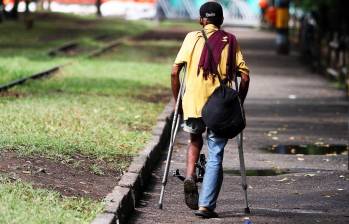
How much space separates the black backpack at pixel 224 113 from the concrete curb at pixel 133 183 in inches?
40.0

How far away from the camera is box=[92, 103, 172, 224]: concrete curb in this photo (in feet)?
30.1

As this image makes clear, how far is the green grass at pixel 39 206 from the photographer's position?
839cm

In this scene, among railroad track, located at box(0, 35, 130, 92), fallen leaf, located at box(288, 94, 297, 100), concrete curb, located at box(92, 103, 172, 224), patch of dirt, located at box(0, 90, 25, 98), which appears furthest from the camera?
fallen leaf, located at box(288, 94, 297, 100)

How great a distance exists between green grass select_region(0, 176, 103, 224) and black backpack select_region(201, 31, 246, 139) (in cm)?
123

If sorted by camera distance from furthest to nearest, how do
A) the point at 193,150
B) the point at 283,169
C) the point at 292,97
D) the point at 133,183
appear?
the point at 292,97 → the point at 283,169 → the point at 133,183 → the point at 193,150

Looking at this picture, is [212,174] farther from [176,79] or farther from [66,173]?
[66,173]

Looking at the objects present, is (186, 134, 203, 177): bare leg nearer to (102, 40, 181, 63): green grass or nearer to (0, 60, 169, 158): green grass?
(0, 60, 169, 158): green grass

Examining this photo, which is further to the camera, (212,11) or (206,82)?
(212,11)

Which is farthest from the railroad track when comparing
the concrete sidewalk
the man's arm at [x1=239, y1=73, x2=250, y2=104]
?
the man's arm at [x1=239, y1=73, x2=250, y2=104]

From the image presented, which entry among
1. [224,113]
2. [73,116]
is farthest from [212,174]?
[73,116]

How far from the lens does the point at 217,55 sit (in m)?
10.0

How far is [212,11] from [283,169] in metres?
4.07

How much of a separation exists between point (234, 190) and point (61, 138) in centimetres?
222

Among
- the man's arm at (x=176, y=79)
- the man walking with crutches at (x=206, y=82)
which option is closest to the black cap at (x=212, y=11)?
the man walking with crutches at (x=206, y=82)
